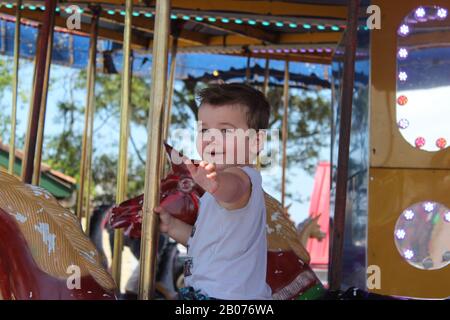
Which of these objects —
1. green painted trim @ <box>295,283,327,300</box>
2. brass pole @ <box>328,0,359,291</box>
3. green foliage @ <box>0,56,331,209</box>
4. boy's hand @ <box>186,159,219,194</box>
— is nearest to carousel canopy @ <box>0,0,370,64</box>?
brass pole @ <box>328,0,359,291</box>

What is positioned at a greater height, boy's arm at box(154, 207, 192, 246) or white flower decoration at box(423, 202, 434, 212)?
white flower decoration at box(423, 202, 434, 212)

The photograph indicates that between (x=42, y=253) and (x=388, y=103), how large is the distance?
1.89m

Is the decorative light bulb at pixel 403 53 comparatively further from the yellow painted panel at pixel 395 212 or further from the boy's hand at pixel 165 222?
the boy's hand at pixel 165 222

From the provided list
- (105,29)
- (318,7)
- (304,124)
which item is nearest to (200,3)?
(318,7)

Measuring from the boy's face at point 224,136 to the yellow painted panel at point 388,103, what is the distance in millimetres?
1358

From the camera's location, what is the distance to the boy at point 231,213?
180 centimetres

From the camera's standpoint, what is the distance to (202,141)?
5.86ft

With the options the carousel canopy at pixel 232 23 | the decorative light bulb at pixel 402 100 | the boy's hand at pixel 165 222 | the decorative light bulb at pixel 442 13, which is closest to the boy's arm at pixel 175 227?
the boy's hand at pixel 165 222

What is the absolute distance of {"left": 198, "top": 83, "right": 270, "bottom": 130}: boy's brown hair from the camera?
73.8 inches

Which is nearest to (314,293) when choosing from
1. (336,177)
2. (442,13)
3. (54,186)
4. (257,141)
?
(336,177)

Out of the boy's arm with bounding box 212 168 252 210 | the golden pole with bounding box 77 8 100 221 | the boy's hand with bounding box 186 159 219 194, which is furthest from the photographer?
the golden pole with bounding box 77 8 100 221

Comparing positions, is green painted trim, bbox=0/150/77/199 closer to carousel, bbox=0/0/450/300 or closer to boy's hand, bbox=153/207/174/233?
carousel, bbox=0/0/450/300

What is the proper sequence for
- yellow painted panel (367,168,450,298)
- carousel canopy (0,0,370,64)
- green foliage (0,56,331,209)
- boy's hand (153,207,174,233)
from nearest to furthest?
boy's hand (153,207,174,233), yellow painted panel (367,168,450,298), carousel canopy (0,0,370,64), green foliage (0,56,331,209)

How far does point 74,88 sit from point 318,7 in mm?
11517
